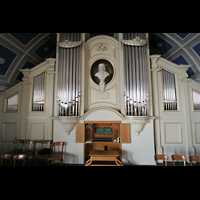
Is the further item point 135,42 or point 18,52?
point 18,52

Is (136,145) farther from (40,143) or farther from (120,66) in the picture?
(40,143)

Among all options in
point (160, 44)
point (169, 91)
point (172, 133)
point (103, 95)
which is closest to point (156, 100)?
point (169, 91)

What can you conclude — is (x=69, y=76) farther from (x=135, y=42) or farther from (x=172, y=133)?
(x=172, y=133)

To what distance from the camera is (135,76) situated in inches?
212

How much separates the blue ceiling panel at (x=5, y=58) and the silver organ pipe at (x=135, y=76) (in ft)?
16.0

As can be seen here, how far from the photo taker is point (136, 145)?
5.07 m

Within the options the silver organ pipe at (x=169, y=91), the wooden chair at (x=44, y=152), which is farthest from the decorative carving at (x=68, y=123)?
the silver organ pipe at (x=169, y=91)

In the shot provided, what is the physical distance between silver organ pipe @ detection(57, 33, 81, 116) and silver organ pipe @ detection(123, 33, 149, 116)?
1.96 m

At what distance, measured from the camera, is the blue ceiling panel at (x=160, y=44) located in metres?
Answer: 6.72

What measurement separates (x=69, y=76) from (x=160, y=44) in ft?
16.6

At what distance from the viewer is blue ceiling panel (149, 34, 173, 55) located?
265 inches
